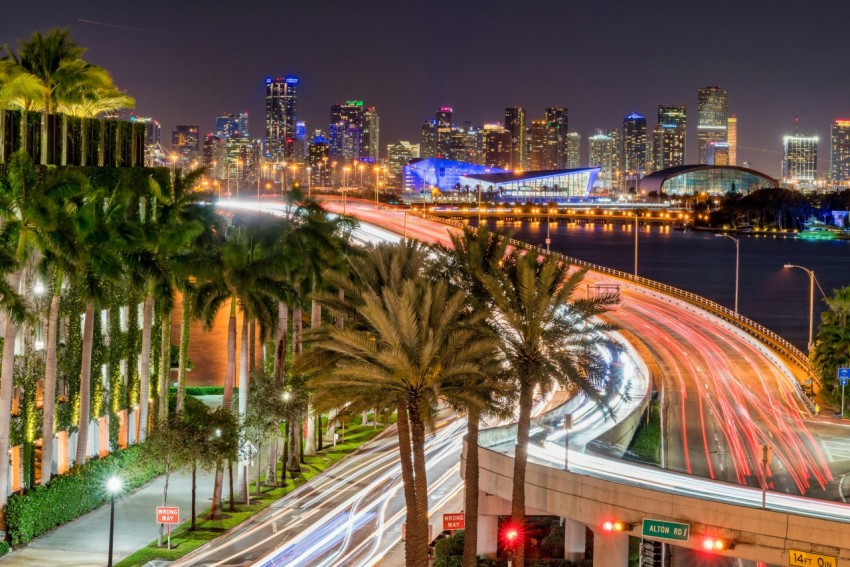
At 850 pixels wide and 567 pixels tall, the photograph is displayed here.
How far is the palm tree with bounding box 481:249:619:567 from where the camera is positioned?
2431 cm

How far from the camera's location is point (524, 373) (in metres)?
24.9

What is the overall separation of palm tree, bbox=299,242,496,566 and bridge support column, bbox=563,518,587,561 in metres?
4.11

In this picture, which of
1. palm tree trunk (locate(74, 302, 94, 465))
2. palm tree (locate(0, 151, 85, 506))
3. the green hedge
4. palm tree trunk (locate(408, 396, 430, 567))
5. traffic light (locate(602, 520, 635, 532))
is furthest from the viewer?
palm tree trunk (locate(74, 302, 94, 465))

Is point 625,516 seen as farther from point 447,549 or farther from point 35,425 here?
point 35,425

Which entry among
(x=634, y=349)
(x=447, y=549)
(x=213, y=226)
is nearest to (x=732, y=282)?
(x=634, y=349)

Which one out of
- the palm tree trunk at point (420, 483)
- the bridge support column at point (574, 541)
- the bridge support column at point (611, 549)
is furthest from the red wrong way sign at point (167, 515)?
the bridge support column at point (611, 549)

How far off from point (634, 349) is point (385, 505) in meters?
18.1

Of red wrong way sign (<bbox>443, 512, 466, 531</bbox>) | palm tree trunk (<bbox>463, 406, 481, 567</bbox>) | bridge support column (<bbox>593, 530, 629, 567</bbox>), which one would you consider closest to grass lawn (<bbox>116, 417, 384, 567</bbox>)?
red wrong way sign (<bbox>443, 512, 466, 531</bbox>)

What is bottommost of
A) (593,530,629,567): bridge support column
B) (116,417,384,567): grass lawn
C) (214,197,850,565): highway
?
(116,417,384,567): grass lawn

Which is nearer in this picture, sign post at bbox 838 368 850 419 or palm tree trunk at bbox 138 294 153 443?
palm tree trunk at bbox 138 294 153 443

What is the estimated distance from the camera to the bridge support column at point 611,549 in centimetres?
2331

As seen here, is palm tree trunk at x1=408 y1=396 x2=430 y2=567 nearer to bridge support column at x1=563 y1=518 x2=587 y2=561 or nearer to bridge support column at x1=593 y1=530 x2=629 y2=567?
bridge support column at x1=593 y1=530 x2=629 y2=567

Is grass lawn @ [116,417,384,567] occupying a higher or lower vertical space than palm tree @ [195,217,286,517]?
lower

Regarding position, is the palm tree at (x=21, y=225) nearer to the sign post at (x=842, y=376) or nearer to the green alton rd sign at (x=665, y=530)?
the green alton rd sign at (x=665, y=530)
